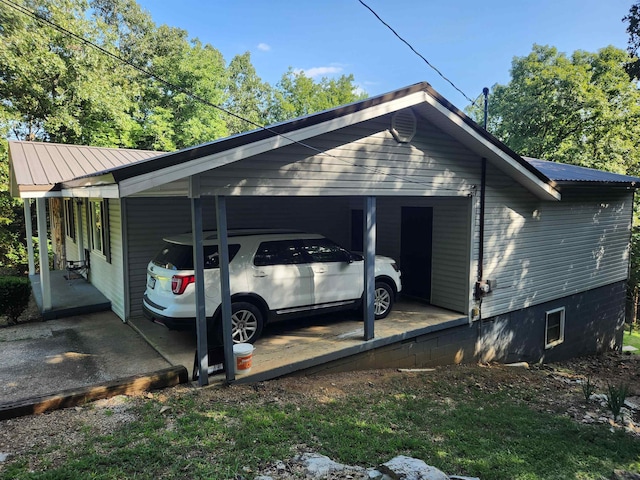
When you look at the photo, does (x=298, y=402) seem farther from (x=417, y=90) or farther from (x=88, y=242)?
(x=88, y=242)

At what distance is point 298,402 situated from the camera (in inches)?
188

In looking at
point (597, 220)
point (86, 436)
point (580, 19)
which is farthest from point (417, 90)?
point (580, 19)

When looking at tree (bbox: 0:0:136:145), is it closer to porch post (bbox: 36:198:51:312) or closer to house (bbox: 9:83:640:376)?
house (bbox: 9:83:640:376)

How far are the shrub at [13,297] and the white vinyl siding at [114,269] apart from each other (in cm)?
143

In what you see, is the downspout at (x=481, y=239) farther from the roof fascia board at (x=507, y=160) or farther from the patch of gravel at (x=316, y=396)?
the patch of gravel at (x=316, y=396)

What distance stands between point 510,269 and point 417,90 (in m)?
4.44

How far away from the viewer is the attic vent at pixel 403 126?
6.35 metres

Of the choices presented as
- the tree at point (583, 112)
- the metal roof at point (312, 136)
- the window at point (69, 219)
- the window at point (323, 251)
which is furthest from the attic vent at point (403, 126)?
the tree at point (583, 112)

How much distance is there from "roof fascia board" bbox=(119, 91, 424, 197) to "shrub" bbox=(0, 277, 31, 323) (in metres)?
5.40

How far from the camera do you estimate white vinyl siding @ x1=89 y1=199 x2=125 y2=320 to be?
7.52 meters

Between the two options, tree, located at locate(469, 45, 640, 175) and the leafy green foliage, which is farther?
tree, located at locate(469, 45, 640, 175)

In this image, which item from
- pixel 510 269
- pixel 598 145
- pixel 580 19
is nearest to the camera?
pixel 510 269

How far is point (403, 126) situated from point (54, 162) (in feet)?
27.8

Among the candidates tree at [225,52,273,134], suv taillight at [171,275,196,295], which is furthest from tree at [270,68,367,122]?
suv taillight at [171,275,196,295]
